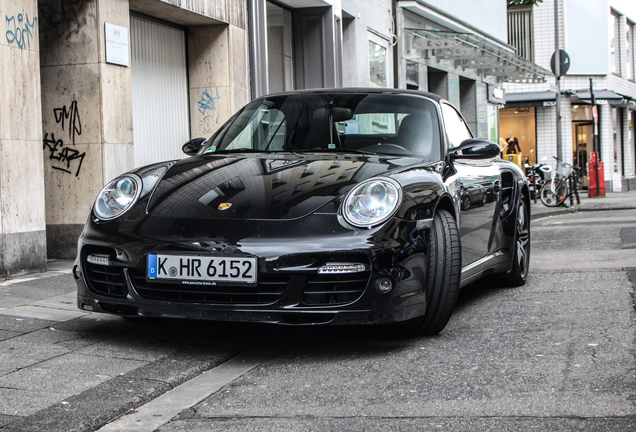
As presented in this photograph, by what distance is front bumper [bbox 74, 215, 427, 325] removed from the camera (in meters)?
3.81

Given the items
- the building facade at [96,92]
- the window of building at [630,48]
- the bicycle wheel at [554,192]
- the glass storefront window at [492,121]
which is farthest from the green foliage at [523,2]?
the building facade at [96,92]

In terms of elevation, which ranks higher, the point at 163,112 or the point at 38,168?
the point at 163,112

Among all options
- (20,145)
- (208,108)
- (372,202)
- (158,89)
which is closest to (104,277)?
(372,202)

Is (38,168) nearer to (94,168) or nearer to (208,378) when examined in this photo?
(94,168)

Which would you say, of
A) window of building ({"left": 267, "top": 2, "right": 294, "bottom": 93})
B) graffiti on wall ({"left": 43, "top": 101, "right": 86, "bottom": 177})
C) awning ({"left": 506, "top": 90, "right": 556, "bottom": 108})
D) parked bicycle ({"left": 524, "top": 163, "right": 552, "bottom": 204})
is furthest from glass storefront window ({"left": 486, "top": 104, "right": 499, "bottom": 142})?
graffiti on wall ({"left": 43, "top": 101, "right": 86, "bottom": 177})

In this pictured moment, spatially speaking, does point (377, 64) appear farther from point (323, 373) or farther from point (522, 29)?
point (522, 29)

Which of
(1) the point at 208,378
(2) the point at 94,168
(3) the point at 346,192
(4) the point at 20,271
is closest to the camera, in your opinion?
(1) the point at 208,378

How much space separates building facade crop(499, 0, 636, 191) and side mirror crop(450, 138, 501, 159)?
2767cm

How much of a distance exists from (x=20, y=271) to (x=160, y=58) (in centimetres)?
468

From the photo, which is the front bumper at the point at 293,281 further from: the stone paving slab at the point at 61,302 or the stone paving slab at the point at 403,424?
the stone paving slab at the point at 61,302

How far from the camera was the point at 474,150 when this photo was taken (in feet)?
16.4

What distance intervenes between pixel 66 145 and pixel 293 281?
5.29 m

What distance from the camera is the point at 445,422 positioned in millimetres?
3025

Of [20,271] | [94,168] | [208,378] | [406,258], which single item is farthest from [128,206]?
[94,168]
